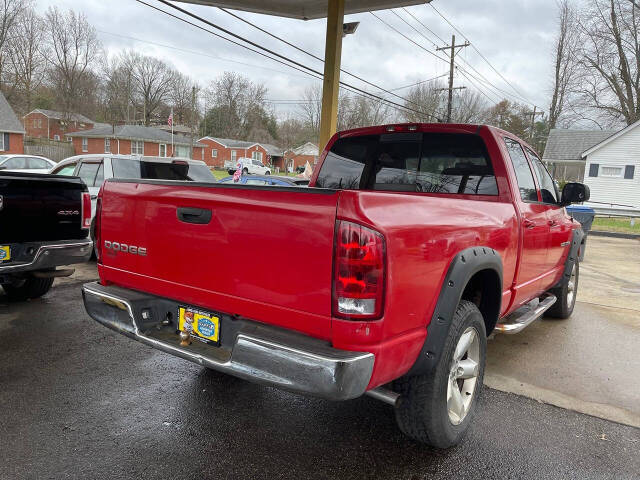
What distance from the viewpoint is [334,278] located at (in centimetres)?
198

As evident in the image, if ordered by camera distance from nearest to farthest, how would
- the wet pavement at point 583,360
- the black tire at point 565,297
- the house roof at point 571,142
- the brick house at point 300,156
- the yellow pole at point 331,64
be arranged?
1. the wet pavement at point 583,360
2. the black tire at point 565,297
3. the yellow pole at point 331,64
4. the house roof at point 571,142
5. the brick house at point 300,156

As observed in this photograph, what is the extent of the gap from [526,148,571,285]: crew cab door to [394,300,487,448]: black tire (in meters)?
2.11

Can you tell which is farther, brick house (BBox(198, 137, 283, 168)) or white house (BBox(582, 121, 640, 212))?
brick house (BBox(198, 137, 283, 168))

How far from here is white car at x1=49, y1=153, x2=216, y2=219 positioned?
23.9ft

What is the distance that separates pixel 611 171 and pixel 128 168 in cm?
2960

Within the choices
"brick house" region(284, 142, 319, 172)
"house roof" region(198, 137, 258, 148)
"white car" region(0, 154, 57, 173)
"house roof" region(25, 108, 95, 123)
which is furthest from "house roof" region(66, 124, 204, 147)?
"white car" region(0, 154, 57, 173)

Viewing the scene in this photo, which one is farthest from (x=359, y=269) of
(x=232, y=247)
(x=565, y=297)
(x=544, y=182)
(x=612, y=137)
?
(x=612, y=137)

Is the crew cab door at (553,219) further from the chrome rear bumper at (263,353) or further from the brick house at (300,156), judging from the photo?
the brick house at (300,156)

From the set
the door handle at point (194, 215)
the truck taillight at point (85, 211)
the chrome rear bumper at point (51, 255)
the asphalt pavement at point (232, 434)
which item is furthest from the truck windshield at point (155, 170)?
the door handle at point (194, 215)

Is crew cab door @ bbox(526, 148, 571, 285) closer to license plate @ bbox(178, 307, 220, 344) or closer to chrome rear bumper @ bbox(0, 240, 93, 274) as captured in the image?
license plate @ bbox(178, 307, 220, 344)

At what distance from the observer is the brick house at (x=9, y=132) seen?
34250 mm

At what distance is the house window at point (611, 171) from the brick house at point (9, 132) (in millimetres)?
41750

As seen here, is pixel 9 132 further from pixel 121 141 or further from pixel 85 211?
pixel 85 211

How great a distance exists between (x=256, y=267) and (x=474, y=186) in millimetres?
2074
